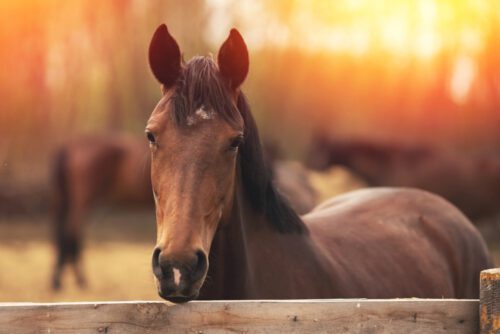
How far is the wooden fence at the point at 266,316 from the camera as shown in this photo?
2.29 meters

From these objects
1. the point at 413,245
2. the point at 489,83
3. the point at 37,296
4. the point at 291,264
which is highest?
the point at 291,264

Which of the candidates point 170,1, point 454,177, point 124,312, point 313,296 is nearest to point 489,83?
point 454,177

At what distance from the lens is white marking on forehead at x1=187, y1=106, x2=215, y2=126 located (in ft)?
9.35

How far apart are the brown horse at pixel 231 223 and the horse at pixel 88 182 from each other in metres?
8.44

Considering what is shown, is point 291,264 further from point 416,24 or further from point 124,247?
point 416,24

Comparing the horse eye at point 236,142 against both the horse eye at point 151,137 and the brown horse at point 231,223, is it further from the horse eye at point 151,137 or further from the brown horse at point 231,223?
the horse eye at point 151,137

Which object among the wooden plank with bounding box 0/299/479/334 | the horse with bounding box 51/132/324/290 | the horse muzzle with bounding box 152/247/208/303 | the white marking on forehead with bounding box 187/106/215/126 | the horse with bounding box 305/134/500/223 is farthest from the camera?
the horse with bounding box 305/134/500/223

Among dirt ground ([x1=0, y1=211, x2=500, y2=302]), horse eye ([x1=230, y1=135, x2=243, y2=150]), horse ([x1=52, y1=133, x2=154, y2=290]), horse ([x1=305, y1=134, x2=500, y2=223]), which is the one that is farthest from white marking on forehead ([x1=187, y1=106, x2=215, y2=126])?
horse ([x1=305, y1=134, x2=500, y2=223])

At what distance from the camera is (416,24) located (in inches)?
685

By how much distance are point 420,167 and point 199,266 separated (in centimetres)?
1180

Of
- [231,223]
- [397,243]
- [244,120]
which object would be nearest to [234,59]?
[244,120]

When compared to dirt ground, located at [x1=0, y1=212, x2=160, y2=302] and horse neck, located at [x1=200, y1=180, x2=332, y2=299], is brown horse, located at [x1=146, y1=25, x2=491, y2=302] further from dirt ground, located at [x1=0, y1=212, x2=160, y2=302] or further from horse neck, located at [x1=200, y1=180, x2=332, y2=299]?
dirt ground, located at [x1=0, y1=212, x2=160, y2=302]

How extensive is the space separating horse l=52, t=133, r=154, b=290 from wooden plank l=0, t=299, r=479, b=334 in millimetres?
10012

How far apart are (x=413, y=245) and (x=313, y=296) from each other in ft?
4.10
